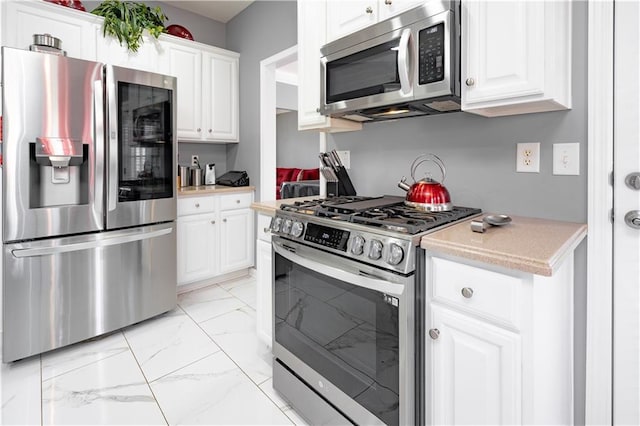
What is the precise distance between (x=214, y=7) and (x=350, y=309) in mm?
3549

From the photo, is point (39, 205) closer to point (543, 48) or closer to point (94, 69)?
point (94, 69)

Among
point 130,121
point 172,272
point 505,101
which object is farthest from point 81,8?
point 505,101

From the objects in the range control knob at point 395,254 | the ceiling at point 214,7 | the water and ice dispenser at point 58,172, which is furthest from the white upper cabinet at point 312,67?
the ceiling at point 214,7

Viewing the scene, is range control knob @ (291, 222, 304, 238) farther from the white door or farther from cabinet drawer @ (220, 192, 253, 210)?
cabinet drawer @ (220, 192, 253, 210)

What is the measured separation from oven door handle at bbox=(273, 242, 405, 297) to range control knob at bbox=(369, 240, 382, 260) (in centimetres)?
7

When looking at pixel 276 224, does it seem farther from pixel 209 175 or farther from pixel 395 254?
pixel 209 175

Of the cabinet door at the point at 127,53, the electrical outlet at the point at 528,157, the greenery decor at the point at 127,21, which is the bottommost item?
the electrical outlet at the point at 528,157

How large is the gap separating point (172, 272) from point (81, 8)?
220cm

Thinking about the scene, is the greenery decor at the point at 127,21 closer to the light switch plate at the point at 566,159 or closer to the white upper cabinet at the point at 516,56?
the white upper cabinet at the point at 516,56

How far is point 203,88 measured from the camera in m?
3.40

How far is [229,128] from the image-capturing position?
367cm

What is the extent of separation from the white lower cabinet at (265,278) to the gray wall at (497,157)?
69 cm

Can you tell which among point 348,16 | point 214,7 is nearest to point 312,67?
point 348,16

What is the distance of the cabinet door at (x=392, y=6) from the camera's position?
150 cm
